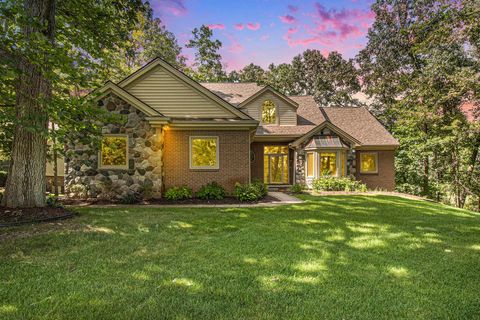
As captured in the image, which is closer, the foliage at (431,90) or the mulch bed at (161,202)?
the mulch bed at (161,202)

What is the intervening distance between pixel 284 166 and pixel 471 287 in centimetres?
1326

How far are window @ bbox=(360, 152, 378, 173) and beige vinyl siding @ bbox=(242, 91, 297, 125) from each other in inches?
200

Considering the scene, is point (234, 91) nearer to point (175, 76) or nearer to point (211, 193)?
point (175, 76)

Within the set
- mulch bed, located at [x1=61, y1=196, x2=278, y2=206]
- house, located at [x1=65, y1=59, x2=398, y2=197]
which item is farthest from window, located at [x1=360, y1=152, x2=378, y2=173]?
mulch bed, located at [x1=61, y1=196, x2=278, y2=206]

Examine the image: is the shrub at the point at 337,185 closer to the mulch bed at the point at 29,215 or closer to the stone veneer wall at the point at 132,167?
the stone veneer wall at the point at 132,167

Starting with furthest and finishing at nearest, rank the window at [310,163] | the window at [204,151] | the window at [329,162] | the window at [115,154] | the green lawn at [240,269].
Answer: the window at [310,163], the window at [329,162], the window at [204,151], the window at [115,154], the green lawn at [240,269]

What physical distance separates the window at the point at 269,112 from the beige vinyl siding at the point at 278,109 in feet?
0.75

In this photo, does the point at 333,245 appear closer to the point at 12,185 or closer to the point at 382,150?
the point at 12,185

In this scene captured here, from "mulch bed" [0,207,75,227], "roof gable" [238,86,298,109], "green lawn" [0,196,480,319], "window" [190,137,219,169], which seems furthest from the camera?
"roof gable" [238,86,298,109]

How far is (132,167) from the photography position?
1022 cm

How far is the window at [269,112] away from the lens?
16469 millimetres

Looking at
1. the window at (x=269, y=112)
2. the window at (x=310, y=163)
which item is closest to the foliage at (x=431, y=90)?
the window at (x=310, y=163)

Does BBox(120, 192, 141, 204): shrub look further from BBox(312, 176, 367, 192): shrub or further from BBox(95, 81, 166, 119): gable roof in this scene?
BBox(312, 176, 367, 192): shrub

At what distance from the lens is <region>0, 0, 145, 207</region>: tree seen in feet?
19.3
